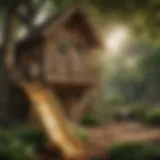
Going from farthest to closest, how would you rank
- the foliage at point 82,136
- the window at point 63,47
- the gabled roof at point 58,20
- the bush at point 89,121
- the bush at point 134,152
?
the bush at point 89,121
the window at point 63,47
the gabled roof at point 58,20
the foliage at point 82,136
the bush at point 134,152

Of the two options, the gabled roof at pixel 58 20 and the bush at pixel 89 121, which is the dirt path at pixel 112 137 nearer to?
Answer: the bush at pixel 89 121

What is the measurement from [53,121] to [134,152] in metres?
4.89

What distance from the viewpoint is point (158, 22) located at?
1028 centimetres

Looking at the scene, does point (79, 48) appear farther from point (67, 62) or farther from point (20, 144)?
point (20, 144)

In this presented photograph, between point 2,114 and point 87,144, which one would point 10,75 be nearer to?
point 2,114

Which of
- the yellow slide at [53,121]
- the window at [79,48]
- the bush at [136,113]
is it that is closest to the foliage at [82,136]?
the yellow slide at [53,121]

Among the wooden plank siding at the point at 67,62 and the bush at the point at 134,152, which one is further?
the wooden plank siding at the point at 67,62

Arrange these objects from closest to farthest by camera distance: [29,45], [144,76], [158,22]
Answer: [158,22]
[29,45]
[144,76]

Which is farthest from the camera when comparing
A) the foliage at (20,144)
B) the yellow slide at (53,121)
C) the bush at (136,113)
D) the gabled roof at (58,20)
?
the bush at (136,113)

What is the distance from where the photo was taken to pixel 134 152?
36.3 feet

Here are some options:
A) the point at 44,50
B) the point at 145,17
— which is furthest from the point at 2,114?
the point at 145,17

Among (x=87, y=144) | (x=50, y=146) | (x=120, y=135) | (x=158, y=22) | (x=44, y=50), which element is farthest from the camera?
(x=44, y=50)

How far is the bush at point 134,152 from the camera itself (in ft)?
34.9

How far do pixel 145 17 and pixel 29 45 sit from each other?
1073cm
